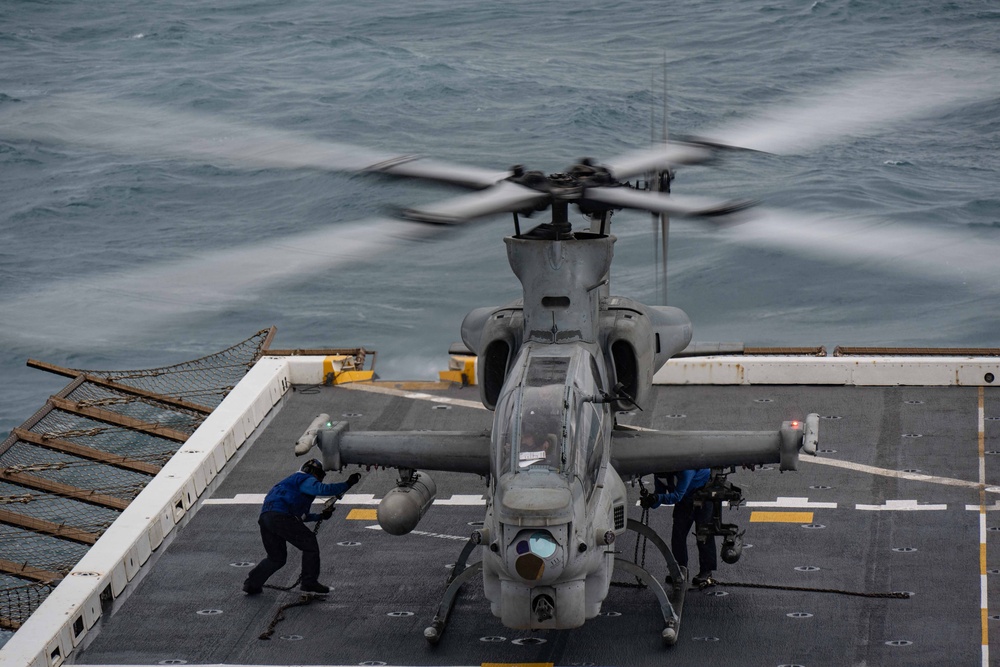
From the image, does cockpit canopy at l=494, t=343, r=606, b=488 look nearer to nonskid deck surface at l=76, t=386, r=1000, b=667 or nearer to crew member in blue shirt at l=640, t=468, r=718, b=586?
crew member in blue shirt at l=640, t=468, r=718, b=586

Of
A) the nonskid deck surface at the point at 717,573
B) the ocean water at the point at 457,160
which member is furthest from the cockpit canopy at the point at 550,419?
the ocean water at the point at 457,160

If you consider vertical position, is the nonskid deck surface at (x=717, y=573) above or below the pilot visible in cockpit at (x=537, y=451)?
below

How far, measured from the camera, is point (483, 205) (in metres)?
14.1

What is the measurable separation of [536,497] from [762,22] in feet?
200

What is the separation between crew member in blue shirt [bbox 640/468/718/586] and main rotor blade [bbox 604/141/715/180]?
3.58 meters

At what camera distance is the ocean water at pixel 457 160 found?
138ft

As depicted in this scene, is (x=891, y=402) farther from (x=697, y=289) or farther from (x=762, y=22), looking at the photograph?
A: (x=762, y=22)

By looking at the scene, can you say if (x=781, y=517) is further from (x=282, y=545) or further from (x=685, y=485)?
(x=282, y=545)

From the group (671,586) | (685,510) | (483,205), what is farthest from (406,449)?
(671,586)

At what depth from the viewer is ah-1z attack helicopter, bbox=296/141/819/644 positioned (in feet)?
43.2

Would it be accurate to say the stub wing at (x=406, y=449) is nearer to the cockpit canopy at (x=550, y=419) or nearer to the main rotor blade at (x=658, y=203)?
the cockpit canopy at (x=550, y=419)

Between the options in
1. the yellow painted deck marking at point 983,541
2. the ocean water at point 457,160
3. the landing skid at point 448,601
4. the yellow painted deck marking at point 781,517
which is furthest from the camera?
the ocean water at point 457,160

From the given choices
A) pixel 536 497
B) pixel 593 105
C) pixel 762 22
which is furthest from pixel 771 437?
pixel 762 22

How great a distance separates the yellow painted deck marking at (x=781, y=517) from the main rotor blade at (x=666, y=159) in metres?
4.83
